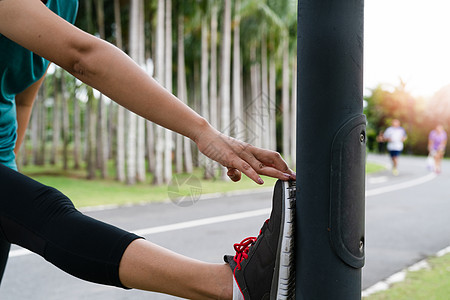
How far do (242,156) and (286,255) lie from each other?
0.94 feet

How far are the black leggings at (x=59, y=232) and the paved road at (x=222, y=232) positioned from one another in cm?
197

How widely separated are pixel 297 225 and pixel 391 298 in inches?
81.1

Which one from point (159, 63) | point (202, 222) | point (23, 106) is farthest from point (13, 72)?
point (159, 63)

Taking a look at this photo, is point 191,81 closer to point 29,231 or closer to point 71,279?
point 71,279

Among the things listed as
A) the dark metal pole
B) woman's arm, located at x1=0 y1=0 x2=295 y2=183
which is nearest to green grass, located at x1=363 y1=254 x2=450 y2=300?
the dark metal pole

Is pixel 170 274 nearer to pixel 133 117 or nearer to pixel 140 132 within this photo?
pixel 133 117

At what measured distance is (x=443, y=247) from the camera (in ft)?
14.9

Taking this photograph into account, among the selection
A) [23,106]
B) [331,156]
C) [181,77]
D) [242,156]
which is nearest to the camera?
[331,156]

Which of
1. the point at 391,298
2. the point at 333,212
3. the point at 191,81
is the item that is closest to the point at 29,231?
the point at 333,212

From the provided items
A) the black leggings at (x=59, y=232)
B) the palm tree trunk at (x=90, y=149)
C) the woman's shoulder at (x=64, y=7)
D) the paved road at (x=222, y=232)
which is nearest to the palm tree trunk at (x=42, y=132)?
the palm tree trunk at (x=90, y=149)

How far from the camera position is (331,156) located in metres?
1.10

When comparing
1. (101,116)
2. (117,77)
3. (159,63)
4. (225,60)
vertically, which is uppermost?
(225,60)

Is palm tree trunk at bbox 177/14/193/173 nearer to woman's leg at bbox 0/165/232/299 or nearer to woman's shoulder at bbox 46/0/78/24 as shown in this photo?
woman's shoulder at bbox 46/0/78/24

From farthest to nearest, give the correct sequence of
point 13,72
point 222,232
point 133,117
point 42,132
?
point 42,132 < point 133,117 < point 222,232 < point 13,72
